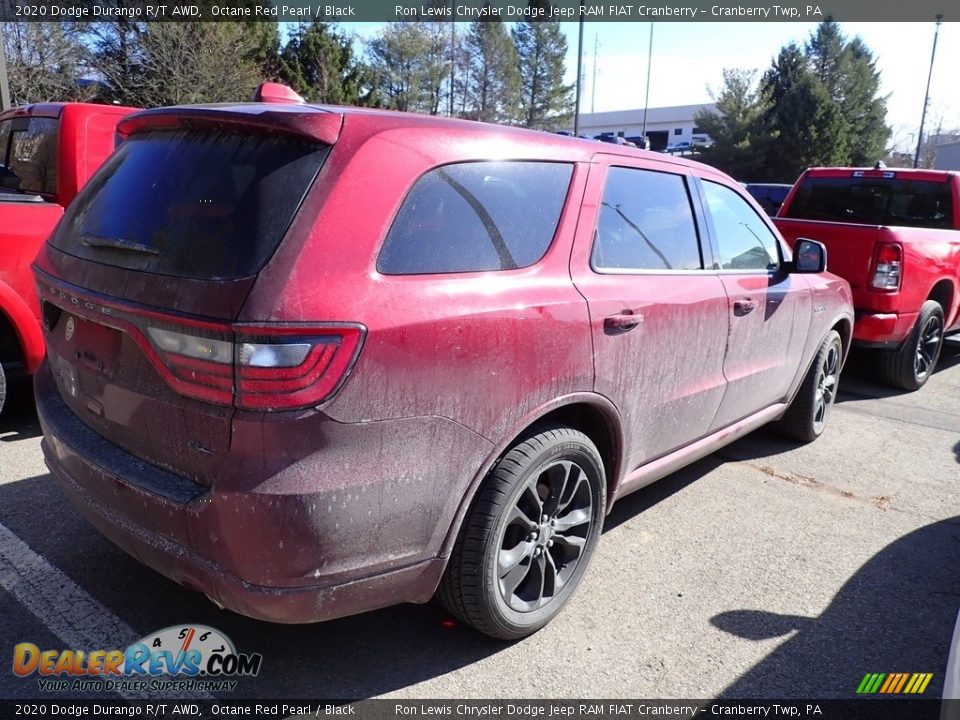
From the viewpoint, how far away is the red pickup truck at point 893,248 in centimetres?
600

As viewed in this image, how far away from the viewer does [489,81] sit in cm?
4700

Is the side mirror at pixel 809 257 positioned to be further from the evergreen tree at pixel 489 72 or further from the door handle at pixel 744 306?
the evergreen tree at pixel 489 72

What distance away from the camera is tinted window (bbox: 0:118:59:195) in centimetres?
500

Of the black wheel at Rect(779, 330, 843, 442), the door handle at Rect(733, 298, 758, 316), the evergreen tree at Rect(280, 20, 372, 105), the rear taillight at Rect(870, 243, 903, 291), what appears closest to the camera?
the door handle at Rect(733, 298, 758, 316)

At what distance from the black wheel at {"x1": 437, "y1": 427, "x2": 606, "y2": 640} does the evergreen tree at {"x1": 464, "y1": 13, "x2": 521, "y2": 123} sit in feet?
147

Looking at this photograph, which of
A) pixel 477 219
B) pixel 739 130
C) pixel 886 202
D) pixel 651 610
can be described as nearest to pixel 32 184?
pixel 477 219

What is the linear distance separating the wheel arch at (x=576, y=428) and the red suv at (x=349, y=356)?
11 millimetres

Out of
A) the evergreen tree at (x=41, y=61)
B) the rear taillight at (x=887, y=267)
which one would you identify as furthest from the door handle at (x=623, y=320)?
the evergreen tree at (x=41, y=61)

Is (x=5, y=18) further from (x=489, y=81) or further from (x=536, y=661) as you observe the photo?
(x=489, y=81)

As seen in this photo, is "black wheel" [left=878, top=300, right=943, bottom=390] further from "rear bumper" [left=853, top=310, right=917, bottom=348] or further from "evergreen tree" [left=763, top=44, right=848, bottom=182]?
"evergreen tree" [left=763, top=44, right=848, bottom=182]

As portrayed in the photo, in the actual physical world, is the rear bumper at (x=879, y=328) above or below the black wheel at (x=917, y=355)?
above

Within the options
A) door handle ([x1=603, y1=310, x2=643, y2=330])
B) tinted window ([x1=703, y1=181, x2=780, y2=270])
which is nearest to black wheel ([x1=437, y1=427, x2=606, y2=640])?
door handle ([x1=603, y1=310, x2=643, y2=330])

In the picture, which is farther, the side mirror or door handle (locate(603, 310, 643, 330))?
the side mirror

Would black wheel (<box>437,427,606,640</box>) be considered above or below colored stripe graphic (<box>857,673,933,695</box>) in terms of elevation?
above
